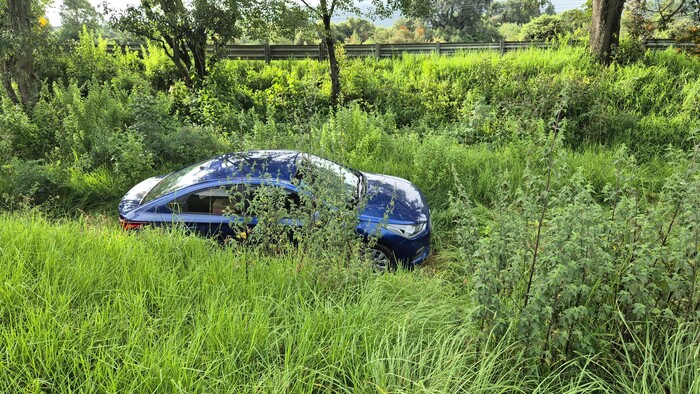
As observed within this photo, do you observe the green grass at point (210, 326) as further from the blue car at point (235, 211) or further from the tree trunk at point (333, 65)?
the tree trunk at point (333, 65)

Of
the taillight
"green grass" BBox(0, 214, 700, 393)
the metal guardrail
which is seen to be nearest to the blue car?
the taillight

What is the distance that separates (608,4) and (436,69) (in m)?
5.07

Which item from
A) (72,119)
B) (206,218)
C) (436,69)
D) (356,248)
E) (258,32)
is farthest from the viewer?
(436,69)

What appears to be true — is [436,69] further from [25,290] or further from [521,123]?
[25,290]

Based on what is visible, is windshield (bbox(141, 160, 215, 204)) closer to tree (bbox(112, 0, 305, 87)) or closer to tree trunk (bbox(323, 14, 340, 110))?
tree (bbox(112, 0, 305, 87))

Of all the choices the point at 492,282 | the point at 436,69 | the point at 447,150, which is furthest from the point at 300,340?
the point at 436,69

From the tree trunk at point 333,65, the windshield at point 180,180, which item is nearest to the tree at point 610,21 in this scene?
the tree trunk at point 333,65

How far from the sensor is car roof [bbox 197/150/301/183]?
5117 millimetres

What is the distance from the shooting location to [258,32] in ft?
38.3

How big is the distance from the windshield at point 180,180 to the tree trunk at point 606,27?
1195cm

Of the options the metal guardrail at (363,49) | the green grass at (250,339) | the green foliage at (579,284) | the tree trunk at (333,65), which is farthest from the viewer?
the metal guardrail at (363,49)

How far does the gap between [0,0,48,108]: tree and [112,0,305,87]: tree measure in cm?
184

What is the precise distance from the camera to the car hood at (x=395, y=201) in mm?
5209

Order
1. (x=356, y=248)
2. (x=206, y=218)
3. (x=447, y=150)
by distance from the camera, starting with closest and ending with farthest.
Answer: (x=356, y=248) → (x=206, y=218) → (x=447, y=150)
